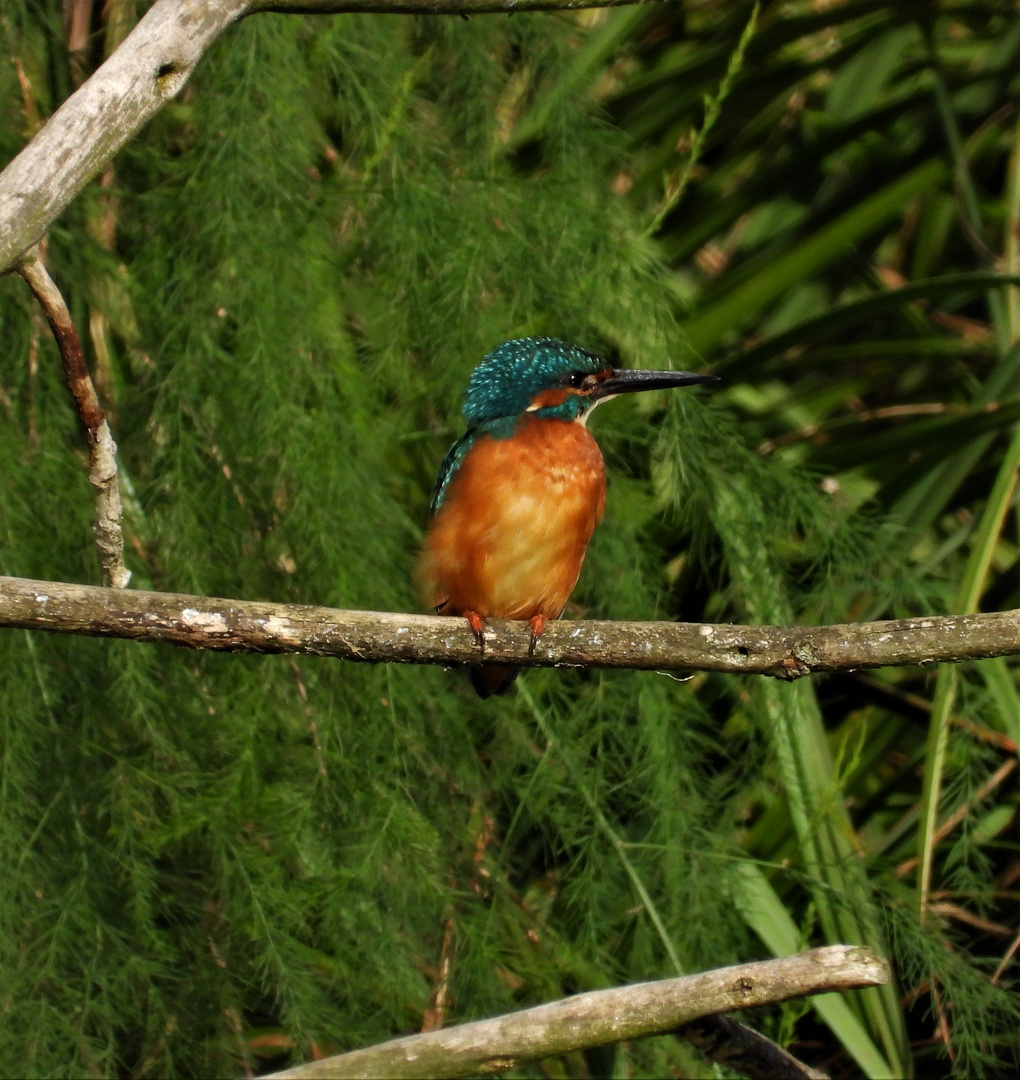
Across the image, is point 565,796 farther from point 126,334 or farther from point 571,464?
point 126,334

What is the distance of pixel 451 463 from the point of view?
292cm

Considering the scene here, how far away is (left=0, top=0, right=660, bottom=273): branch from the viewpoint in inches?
73.4

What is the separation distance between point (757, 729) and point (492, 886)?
2.73 ft

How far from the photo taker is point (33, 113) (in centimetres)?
312

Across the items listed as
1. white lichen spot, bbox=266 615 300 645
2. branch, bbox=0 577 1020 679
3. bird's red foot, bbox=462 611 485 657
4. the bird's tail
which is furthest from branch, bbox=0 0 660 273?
the bird's tail

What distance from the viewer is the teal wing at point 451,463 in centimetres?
288

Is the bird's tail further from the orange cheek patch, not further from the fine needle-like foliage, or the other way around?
the orange cheek patch

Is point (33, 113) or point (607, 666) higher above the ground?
point (33, 113)

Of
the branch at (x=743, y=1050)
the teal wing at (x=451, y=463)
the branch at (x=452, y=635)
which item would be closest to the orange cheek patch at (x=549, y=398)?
the teal wing at (x=451, y=463)

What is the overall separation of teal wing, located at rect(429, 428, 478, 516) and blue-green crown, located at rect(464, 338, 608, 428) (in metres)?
0.03

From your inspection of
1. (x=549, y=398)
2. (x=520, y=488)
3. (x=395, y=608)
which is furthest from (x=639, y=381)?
(x=395, y=608)

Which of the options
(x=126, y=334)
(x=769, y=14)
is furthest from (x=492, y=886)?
(x=769, y=14)

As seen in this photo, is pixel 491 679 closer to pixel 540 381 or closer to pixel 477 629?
pixel 540 381

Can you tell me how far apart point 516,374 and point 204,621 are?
1183 millimetres
